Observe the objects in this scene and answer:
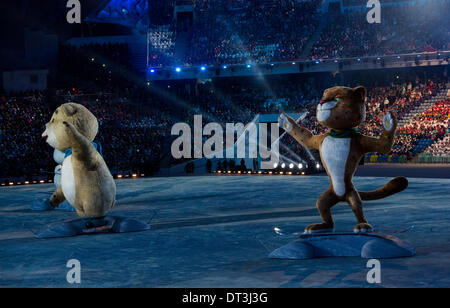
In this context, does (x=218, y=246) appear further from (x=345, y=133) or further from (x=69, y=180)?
(x=69, y=180)

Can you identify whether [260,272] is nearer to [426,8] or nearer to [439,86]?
A: [439,86]

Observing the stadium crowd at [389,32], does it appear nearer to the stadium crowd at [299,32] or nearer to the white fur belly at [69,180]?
the stadium crowd at [299,32]

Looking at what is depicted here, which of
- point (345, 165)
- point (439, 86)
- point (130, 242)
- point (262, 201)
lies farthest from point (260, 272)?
point (439, 86)

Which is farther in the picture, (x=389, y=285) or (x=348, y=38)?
(x=348, y=38)

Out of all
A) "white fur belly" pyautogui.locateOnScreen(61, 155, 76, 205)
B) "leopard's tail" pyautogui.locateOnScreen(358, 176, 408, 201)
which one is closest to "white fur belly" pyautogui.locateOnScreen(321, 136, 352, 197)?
"leopard's tail" pyautogui.locateOnScreen(358, 176, 408, 201)

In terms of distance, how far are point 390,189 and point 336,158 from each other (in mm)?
810

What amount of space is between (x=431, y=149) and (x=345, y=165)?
23.8 m

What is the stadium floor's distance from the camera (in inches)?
235

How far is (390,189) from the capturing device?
7.44 meters

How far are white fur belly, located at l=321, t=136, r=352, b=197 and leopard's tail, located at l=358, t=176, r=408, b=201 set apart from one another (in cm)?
40

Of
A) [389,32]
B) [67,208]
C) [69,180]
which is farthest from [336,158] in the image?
[389,32]

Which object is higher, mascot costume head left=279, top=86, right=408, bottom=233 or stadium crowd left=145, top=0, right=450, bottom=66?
stadium crowd left=145, top=0, right=450, bottom=66

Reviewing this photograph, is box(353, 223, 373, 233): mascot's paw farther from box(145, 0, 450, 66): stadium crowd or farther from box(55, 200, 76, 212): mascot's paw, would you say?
box(145, 0, 450, 66): stadium crowd

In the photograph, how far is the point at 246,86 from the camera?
40875mm
